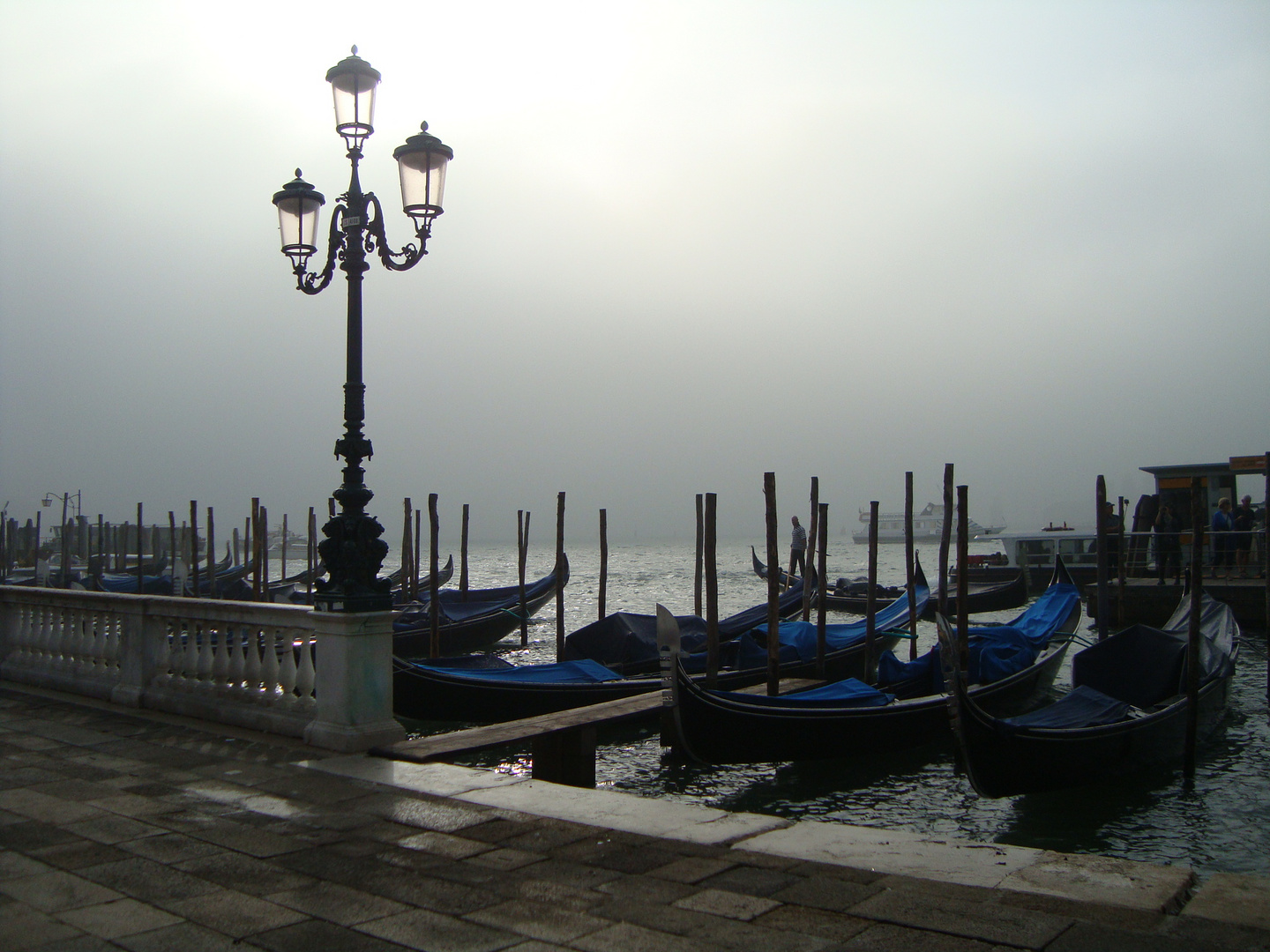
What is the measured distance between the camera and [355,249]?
511cm

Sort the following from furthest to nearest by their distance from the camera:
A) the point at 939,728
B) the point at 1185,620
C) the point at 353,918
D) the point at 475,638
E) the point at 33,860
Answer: the point at 475,638
the point at 1185,620
the point at 939,728
the point at 33,860
the point at 353,918

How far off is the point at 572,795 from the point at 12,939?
1.96m

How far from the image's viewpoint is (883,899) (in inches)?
101

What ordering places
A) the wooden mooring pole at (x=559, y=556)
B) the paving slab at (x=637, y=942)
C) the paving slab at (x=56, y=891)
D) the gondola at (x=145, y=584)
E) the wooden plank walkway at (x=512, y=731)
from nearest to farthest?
the paving slab at (x=637, y=942) → the paving slab at (x=56, y=891) → the wooden plank walkway at (x=512, y=731) → the wooden mooring pole at (x=559, y=556) → the gondola at (x=145, y=584)

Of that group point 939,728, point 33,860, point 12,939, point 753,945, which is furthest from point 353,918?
point 939,728

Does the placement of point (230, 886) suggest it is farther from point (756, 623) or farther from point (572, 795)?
point (756, 623)

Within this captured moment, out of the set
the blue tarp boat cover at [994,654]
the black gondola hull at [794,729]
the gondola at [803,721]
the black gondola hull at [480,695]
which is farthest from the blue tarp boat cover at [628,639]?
the black gondola hull at [794,729]

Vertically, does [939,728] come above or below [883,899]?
below

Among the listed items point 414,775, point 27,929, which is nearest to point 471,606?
point 414,775

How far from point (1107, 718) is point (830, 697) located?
2010 mm

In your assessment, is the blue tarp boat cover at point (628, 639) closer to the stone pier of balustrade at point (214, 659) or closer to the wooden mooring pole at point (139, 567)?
the stone pier of balustrade at point (214, 659)

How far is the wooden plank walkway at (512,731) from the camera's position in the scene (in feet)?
15.0

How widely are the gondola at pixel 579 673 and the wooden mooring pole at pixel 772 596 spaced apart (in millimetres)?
1022

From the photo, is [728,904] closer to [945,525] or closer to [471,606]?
[945,525]
